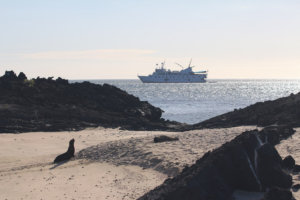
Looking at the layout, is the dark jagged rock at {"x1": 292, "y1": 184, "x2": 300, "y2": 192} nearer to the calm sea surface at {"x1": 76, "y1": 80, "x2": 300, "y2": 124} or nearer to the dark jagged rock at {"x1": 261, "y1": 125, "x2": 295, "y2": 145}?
the dark jagged rock at {"x1": 261, "y1": 125, "x2": 295, "y2": 145}

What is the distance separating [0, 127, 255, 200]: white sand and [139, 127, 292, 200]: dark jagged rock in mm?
2831

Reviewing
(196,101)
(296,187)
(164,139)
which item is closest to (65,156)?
(164,139)

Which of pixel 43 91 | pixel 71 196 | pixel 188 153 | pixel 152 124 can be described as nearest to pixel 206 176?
pixel 71 196

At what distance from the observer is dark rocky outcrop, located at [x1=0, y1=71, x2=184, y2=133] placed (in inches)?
1116

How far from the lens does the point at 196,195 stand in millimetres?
8297

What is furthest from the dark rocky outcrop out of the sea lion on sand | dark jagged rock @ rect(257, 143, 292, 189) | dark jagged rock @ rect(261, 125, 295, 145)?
dark jagged rock @ rect(257, 143, 292, 189)

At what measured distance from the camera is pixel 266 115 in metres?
24.1

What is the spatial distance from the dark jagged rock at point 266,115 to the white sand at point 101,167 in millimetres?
4003

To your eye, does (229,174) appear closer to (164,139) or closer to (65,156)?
(164,139)

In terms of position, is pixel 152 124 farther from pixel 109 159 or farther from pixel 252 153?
pixel 252 153

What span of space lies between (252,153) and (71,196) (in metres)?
4.83

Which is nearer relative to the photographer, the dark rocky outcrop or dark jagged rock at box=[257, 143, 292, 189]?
dark jagged rock at box=[257, 143, 292, 189]

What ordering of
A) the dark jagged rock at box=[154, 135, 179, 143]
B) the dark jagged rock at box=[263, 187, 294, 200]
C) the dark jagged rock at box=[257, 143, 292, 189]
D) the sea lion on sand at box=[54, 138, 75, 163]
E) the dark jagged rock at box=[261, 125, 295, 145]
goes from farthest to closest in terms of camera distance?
1. the dark jagged rock at box=[154, 135, 179, 143]
2. the sea lion on sand at box=[54, 138, 75, 163]
3. the dark jagged rock at box=[261, 125, 295, 145]
4. the dark jagged rock at box=[257, 143, 292, 189]
5. the dark jagged rock at box=[263, 187, 294, 200]

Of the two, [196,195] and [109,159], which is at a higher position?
[196,195]
